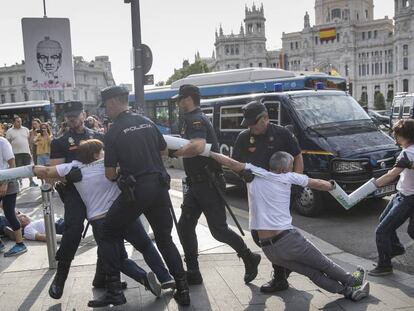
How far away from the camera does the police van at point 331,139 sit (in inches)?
283

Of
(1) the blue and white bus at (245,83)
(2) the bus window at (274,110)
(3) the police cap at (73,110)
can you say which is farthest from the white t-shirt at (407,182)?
(1) the blue and white bus at (245,83)

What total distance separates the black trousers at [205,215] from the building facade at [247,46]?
118121 mm

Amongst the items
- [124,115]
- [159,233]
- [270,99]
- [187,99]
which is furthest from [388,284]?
[270,99]

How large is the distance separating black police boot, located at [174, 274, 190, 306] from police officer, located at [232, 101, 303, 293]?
74 centimetres

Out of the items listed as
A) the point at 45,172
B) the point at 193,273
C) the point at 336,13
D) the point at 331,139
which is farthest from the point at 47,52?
the point at 336,13

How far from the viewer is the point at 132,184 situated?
3676 millimetres

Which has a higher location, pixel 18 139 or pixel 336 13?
pixel 336 13

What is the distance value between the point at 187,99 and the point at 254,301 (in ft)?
6.39

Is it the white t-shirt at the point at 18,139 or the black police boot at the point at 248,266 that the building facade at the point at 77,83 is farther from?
the black police boot at the point at 248,266

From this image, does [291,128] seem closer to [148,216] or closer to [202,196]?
[202,196]

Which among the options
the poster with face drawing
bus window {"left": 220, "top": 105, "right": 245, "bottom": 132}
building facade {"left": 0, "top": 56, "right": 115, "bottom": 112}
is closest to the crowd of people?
the poster with face drawing

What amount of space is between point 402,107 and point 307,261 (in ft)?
77.7

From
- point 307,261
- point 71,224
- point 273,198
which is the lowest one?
point 307,261

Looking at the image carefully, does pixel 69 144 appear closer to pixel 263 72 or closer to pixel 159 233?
pixel 159 233
